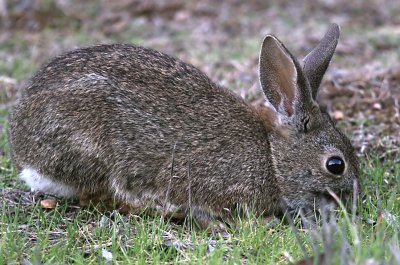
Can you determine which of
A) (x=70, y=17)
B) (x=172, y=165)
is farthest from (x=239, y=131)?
(x=70, y=17)

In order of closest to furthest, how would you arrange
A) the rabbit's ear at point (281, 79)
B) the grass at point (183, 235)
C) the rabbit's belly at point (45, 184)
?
the grass at point (183, 235) < the rabbit's ear at point (281, 79) < the rabbit's belly at point (45, 184)

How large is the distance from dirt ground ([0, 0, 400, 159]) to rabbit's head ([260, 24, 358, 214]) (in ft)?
4.50

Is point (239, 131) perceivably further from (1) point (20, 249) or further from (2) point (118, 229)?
(1) point (20, 249)

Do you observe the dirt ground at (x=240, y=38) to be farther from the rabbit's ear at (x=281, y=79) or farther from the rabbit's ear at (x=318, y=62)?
the rabbit's ear at (x=281, y=79)

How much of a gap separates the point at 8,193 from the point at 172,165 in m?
1.61

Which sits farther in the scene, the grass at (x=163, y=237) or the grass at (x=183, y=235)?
the grass at (x=163, y=237)

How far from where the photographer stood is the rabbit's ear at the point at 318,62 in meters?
6.73

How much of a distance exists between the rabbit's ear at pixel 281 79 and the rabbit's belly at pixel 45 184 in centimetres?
202

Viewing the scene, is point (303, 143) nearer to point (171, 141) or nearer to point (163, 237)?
point (171, 141)

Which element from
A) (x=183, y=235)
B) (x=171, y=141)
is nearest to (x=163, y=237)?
(x=183, y=235)

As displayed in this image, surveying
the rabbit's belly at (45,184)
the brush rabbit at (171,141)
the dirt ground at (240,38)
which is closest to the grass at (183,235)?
the rabbit's belly at (45,184)

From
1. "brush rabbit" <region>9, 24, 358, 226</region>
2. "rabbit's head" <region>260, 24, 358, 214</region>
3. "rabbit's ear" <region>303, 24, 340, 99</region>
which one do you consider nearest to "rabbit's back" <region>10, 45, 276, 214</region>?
"brush rabbit" <region>9, 24, 358, 226</region>

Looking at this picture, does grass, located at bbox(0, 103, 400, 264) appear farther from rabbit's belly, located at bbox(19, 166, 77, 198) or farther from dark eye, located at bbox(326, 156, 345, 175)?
dark eye, located at bbox(326, 156, 345, 175)

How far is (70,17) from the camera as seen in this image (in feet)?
48.5
